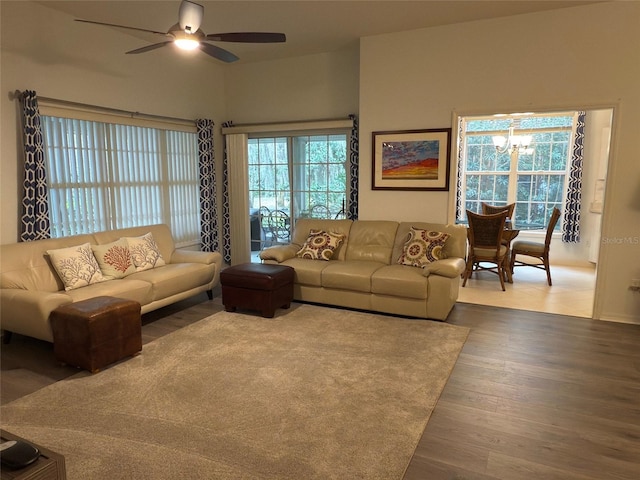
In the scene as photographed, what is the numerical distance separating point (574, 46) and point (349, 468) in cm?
433

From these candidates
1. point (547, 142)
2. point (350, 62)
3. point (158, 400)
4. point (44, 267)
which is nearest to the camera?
point (158, 400)

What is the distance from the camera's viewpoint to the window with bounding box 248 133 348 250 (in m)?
6.02

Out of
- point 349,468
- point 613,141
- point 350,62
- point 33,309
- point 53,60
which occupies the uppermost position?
point 350,62

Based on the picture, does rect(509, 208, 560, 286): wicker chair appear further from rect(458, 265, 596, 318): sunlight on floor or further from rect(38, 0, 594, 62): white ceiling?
rect(38, 0, 594, 62): white ceiling

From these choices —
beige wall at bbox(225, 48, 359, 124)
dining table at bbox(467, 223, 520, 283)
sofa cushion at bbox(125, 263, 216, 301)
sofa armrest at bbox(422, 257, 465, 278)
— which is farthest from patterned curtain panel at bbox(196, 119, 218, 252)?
dining table at bbox(467, 223, 520, 283)

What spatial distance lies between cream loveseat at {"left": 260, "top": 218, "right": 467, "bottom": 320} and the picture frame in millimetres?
504

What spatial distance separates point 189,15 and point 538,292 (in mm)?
4794

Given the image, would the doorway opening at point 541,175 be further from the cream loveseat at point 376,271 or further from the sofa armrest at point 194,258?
the sofa armrest at point 194,258

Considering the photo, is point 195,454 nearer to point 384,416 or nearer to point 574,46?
point 384,416

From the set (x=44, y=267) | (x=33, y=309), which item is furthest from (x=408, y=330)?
(x=44, y=267)

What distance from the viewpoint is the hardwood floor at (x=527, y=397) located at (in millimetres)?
2199

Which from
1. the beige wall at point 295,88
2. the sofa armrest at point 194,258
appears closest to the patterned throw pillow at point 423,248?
the beige wall at point 295,88

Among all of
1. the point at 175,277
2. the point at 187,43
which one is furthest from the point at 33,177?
the point at 187,43

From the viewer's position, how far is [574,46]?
4.21m
